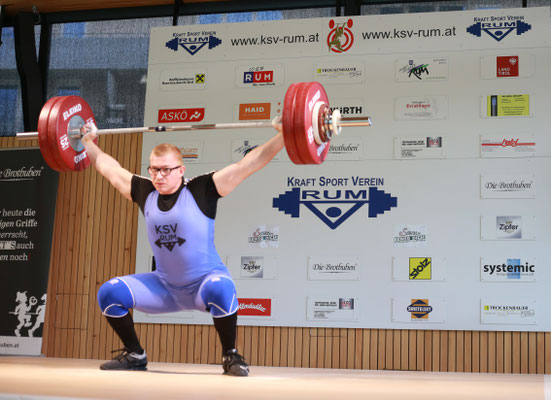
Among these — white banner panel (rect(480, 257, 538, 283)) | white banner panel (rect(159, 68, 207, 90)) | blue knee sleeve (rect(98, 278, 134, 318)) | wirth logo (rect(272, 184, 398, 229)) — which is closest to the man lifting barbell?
blue knee sleeve (rect(98, 278, 134, 318))

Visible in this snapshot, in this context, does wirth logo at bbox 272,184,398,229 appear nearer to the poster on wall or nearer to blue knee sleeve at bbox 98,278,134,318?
the poster on wall

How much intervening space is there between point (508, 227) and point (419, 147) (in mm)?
973

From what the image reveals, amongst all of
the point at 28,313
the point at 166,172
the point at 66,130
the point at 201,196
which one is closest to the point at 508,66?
the point at 201,196

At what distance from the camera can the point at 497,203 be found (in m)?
5.84

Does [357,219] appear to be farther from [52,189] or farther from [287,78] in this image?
[52,189]

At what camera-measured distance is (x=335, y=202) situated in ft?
19.9

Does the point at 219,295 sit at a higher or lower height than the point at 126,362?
higher

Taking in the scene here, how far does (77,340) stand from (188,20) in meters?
3.20

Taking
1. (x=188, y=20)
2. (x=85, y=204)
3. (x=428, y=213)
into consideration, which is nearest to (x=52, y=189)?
(x=85, y=204)

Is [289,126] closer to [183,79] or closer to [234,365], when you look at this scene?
[234,365]

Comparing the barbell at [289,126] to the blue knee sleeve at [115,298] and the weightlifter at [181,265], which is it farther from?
the blue knee sleeve at [115,298]

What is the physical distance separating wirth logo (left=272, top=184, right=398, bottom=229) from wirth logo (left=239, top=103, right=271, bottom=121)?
75 centimetres

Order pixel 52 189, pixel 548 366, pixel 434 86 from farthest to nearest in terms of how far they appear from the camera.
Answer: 1. pixel 52 189
2. pixel 434 86
3. pixel 548 366

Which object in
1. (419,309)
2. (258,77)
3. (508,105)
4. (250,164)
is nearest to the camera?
(250,164)
